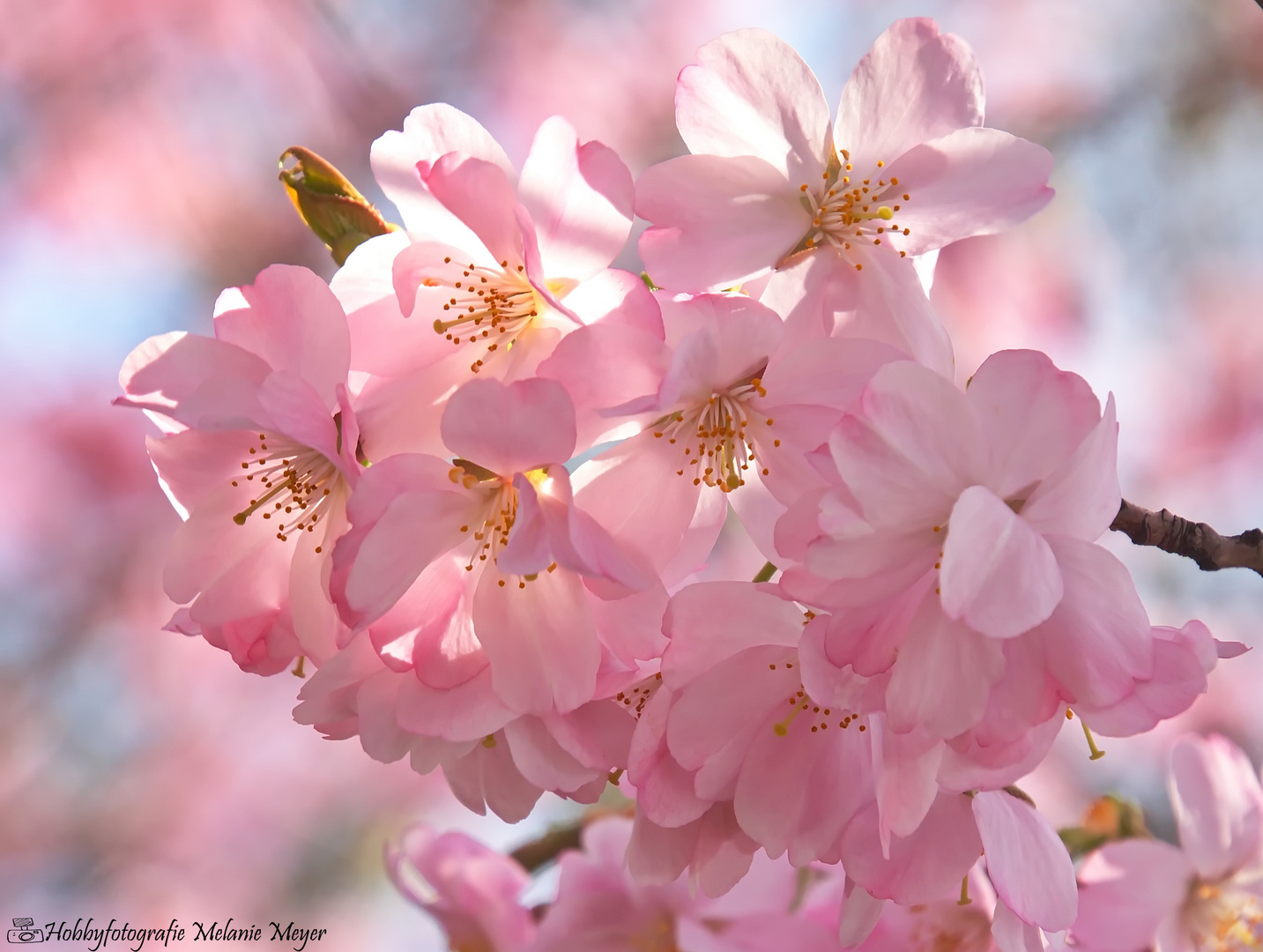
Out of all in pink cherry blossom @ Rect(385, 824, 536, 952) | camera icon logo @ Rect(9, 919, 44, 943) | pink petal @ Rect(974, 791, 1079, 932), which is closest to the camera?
pink petal @ Rect(974, 791, 1079, 932)

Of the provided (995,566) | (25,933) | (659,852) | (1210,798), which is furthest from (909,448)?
(25,933)

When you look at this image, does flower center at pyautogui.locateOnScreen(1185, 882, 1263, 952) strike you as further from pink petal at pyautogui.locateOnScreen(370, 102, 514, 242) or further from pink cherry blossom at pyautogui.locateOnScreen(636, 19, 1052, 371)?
pink petal at pyautogui.locateOnScreen(370, 102, 514, 242)

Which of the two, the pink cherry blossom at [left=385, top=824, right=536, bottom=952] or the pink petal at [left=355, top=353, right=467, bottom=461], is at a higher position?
the pink petal at [left=355, top=353, right=467, bottom=461]

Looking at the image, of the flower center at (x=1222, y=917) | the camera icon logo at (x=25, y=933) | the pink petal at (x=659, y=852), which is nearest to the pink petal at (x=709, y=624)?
the pink petal at (x=659, y=852)

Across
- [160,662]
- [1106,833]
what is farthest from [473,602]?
[160,662]

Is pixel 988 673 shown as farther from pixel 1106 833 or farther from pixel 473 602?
pixel 1106 833

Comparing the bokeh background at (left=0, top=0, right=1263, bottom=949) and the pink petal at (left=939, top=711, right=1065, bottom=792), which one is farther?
the bokeh background at (left=0, top=0, right=1263, bottom=949)

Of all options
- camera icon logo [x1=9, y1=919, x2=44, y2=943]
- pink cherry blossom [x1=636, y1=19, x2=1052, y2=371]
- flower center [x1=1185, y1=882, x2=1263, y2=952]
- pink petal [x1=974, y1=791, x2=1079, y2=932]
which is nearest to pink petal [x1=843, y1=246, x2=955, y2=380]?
pink cherry blossom [x1=636, y1=19, x2=1052, y2=371]
